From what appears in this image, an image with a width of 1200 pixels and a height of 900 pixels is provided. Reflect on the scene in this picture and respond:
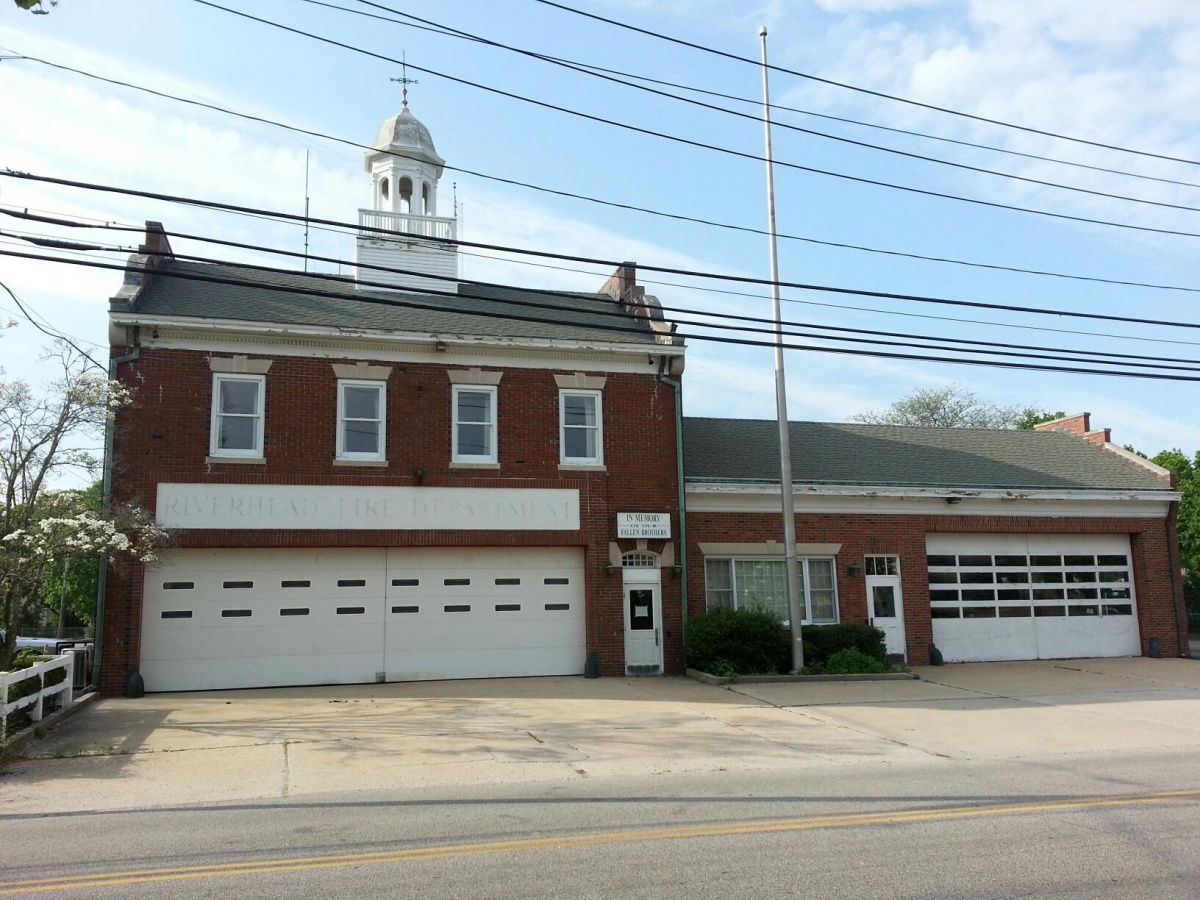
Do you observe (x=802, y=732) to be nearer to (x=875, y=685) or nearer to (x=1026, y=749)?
(x=1026, y=749)

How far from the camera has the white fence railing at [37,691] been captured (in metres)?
11.7

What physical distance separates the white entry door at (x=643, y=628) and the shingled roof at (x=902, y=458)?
2.56m

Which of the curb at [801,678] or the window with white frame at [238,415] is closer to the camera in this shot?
the curb at [801,678]

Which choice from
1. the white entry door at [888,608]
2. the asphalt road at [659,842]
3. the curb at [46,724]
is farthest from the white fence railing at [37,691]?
the white entry door at [888,608]

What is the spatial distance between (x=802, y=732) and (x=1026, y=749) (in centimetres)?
275

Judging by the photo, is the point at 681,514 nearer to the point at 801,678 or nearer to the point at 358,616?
the point at 801,678

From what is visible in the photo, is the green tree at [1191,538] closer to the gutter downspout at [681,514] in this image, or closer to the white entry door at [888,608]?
the white entry door at [888,608]

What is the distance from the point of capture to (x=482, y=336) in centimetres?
1933

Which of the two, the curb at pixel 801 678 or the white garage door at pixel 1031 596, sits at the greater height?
the white garage door at pixel 1031 596

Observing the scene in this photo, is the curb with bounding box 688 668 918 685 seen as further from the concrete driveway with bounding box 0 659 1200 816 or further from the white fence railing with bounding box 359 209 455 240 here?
the white fence railing with bounding box 359 209 455 240

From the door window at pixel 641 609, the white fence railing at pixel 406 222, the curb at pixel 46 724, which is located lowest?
the curb at pixel 46 724

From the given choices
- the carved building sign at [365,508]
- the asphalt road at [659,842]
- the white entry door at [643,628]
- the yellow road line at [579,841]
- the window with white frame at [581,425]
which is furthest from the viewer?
the window with white frame at [581,425]

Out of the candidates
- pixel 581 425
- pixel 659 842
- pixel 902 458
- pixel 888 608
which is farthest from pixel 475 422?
pixel 659 842

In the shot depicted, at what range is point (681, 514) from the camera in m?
20.3
